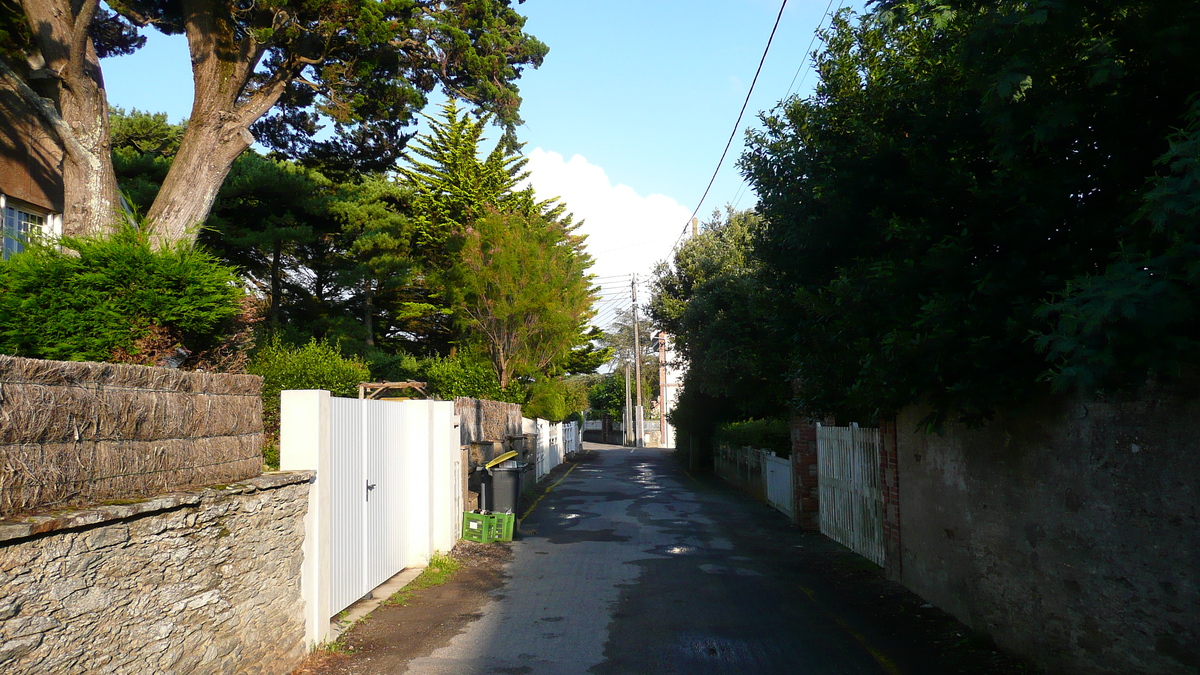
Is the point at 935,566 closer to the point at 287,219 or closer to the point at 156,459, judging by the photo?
the point at 156,459

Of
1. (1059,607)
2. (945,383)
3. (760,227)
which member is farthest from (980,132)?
(760,227)

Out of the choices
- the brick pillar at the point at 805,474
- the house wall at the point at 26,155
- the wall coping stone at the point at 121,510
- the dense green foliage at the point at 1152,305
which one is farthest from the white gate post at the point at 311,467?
the brick pillar at the point at 805,474

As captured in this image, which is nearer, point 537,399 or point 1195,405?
point 1195,405

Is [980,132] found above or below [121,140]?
below

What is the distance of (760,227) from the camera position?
500 inches

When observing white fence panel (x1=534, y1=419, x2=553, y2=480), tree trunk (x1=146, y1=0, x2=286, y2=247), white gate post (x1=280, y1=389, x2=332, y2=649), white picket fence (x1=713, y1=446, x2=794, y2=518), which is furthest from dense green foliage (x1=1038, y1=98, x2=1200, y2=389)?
white fence panel (x1=534, y1=419, x2=553, y2=480)

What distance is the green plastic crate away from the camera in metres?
13.5

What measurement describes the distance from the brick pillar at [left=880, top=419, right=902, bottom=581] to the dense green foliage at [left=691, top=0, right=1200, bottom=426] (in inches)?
38.8

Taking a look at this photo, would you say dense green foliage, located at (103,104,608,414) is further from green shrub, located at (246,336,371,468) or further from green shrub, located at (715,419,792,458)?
green shrub, located at (715,419,792,458)

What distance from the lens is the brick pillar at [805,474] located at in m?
15.1

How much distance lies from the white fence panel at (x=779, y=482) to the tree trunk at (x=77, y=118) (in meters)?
12.5

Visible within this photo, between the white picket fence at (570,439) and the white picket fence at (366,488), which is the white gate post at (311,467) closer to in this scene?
the white picket fence at (366,488)

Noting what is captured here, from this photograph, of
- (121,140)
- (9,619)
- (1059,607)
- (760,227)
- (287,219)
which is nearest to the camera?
(9,619)

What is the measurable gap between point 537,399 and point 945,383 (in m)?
24.0
